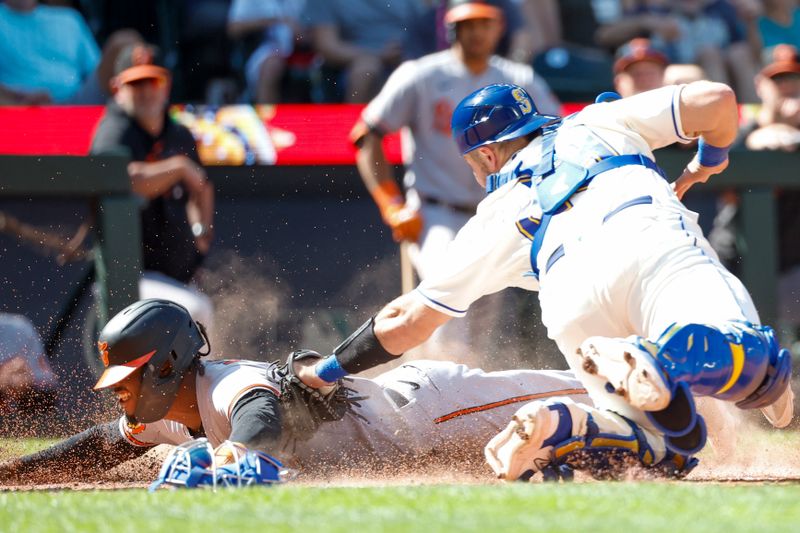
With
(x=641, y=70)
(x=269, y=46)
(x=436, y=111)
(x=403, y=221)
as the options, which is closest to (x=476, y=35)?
(x=436, y=111)

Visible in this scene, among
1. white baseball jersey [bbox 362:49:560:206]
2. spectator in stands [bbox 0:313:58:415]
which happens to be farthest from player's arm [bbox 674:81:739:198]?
spectator in stands [bbox 0:313:58:415]

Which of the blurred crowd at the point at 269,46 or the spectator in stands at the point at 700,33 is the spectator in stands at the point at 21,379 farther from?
the spectator in stands at the point at 700,33

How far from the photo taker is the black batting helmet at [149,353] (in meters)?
4.59

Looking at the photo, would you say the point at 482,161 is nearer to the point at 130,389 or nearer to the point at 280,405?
the point at 280,405

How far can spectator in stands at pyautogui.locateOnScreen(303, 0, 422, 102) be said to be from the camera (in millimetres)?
8961

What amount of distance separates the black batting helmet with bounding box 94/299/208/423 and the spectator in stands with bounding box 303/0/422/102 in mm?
4456

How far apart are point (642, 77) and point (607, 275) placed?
4.45 metres

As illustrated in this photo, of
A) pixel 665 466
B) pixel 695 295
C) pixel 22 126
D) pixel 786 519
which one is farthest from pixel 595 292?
pixel 22 126

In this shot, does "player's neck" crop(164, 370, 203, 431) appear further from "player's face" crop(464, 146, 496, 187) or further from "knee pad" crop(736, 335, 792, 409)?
"knee pad" crop(736, 335, 792, 409)

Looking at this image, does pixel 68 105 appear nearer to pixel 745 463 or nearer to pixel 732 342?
pixel 745 463

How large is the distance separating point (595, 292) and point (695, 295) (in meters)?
0.37

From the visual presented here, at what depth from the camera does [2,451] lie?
19.3ft

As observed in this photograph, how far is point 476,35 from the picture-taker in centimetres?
760

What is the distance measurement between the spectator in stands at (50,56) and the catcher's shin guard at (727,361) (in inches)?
226
